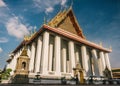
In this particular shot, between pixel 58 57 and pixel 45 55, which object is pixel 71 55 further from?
pixel 45 55

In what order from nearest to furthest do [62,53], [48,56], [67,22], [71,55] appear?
1. [48,56]
2. [71,55]
3. [62,53]
4. [67,22]

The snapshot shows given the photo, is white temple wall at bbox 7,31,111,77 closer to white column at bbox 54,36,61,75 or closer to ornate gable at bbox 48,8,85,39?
white column at bbox 54,36,61,75

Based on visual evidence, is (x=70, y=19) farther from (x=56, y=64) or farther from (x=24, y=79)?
(x=24, y=79)

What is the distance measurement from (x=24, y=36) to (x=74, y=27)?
9.71 m

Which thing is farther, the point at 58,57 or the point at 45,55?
the point at 58,57

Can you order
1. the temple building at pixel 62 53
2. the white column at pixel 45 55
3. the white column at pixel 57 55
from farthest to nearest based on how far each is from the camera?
the white column at pixel 57 55 < the temple building at pixel 62 53 < the white column at pixel 45 55

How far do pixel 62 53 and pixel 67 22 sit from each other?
6.47 meters

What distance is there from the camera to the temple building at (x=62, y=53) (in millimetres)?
15938

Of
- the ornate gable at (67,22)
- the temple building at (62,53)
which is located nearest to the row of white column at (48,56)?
the temple building at (62,53)

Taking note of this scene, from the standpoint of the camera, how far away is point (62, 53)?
20.2 metres

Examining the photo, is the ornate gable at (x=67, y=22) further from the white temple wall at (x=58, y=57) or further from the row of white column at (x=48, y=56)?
the row of white column at (x=48, y=56)

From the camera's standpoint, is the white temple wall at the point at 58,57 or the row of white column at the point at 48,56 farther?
the white temple wall at the point at 58,57

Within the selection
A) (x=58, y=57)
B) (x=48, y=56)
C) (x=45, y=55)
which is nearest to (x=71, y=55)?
(x=58, y=57)

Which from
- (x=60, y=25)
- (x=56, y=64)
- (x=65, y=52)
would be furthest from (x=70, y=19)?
(x=56, y=64)
